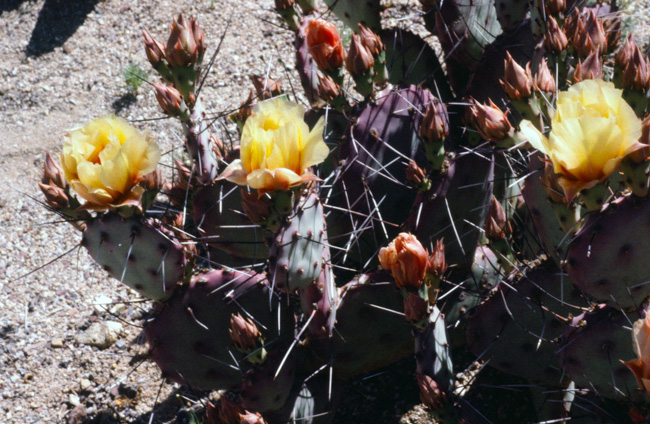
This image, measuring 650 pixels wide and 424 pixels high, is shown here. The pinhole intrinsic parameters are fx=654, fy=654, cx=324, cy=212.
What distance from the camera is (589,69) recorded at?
1.46m

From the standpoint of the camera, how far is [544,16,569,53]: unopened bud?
66.1 inches

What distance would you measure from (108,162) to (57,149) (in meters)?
1.78

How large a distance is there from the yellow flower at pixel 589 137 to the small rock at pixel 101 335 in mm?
1671

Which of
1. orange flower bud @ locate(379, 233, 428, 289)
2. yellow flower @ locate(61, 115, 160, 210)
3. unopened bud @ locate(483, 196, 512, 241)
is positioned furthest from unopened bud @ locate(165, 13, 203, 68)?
unopened bud @ locate(483, 196, 512, 241)

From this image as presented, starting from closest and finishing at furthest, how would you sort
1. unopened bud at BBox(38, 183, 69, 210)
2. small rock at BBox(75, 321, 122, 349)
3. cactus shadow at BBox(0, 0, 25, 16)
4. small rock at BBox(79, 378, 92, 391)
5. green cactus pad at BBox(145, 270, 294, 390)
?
unopened bud at BBox(38, 183, 69, 210), green cactus pad at BBox(145, 270, 294, 390), small rock at BBox(79, 378, 92, 391), small rock at BBox(75, 321, 122, 349), cactus shadow at BBox(0, 0, 25, 16)

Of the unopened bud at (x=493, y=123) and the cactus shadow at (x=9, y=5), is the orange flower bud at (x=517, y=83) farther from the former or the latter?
the cactus shadow at (x=9, y=5)

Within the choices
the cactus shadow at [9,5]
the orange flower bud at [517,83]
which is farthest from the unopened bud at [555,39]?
the cactus shadow at [9,5]

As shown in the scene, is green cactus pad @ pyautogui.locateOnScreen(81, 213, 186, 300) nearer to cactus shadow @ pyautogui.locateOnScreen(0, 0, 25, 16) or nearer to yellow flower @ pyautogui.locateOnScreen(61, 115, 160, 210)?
yellow flower @ pyautogui.locateOnScreen(61, 115, 160, 210)

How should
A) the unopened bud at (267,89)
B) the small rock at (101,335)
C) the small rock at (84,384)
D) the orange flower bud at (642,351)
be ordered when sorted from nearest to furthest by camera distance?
the orange flower bud at (642,351)
the unopened bud at (267,89)
the small rock at (84,384)
the small rock at (101,335)

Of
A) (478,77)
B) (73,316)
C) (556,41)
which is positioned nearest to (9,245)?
(73,316)

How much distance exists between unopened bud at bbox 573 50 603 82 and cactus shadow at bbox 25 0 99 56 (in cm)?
288

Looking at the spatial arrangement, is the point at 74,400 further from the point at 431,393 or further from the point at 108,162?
the point at 431,393

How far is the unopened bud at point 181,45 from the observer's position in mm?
1633

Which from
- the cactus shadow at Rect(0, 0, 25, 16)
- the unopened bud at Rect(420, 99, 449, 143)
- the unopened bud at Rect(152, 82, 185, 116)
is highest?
the unopened bud at Rect(420, 99, 449, 143)
